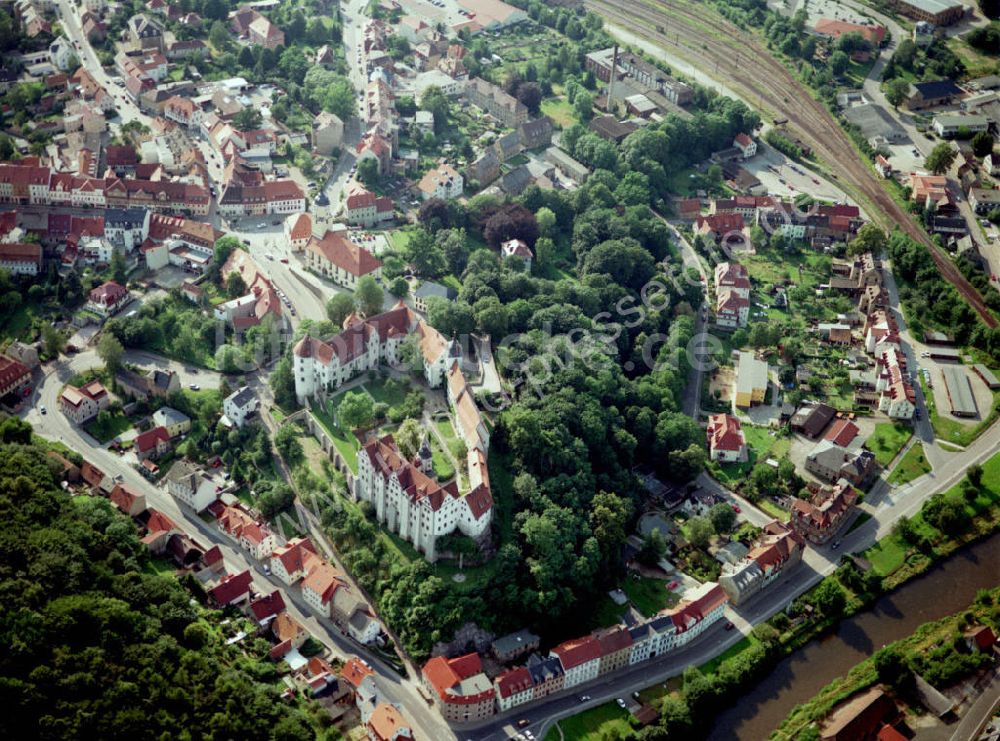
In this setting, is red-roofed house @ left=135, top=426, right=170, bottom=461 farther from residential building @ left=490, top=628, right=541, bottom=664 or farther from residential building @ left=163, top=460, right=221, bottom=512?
residential building @ left=490, top=628, right=541, bottom=664

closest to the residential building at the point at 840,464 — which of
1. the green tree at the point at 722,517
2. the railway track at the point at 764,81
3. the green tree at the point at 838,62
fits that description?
the green tree at the point at 722,517

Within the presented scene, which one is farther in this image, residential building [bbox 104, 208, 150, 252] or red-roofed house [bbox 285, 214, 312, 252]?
red-roofed house [bbox 285, 214, 312, 252]

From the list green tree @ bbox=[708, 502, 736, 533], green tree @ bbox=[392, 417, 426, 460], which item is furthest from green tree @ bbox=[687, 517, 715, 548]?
green tree @ bbox=[392, 417, 426, 460]

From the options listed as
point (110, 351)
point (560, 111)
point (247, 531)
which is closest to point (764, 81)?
point (560, 111)

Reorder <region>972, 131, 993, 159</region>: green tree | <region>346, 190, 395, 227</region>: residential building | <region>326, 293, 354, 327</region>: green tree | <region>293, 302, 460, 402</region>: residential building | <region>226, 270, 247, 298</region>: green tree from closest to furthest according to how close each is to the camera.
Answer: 1. <region>293, 302, 460, 402</region>: residential building
2. <region>326, 293, 354, 327</region>: green tree
3. <region>226, 270, 247, 298</region>: green tree
4. <region>346, 190, 395, 227</region>: residential building
5. <region>972, 131, 993, 159</region>: green tree

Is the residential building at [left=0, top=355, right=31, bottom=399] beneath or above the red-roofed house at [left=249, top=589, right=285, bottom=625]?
beneath

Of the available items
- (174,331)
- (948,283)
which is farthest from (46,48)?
(948,283)

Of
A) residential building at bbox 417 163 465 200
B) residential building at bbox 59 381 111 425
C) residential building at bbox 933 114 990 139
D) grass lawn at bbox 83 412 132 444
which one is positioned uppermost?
residential building at bbox 933 114 990 139

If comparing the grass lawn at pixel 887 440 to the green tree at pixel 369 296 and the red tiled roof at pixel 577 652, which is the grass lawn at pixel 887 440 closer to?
the red tiled roof at pixel 577 652
